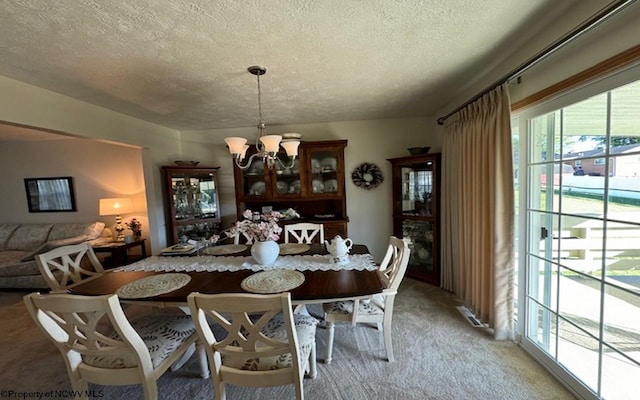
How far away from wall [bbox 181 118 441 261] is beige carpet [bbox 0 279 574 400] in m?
1.69

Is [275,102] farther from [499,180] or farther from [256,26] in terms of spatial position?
[499,180]

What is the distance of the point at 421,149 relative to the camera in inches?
131

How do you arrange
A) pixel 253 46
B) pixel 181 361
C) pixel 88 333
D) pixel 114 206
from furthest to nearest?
pixel 114 206, pixel 181 361, pixel 253 46, pixel 88 333

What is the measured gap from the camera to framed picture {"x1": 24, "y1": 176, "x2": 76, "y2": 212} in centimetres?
439

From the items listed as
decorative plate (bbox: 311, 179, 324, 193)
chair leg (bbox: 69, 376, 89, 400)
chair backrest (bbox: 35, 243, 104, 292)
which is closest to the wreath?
decorative plate (bbox: 311, 179, 324, 193)

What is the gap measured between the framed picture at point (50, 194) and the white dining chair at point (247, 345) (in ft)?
16.0

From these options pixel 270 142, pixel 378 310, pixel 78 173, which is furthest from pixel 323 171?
pixel 78 173

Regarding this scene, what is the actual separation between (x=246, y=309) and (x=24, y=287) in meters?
4.38

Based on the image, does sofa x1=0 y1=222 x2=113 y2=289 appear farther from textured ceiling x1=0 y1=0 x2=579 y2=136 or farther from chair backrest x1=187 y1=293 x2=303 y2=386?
chair backrest x1=187 y1=293 x2=303 y2=386

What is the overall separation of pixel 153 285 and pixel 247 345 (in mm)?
→ 862

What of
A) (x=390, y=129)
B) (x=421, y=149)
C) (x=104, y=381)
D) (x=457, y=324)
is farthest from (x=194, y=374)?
(x=390, y=129)

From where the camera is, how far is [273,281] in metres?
1.69

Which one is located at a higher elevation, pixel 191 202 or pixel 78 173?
pixel 78 173

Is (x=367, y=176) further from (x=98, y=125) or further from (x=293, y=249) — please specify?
(x=98, y=125)
